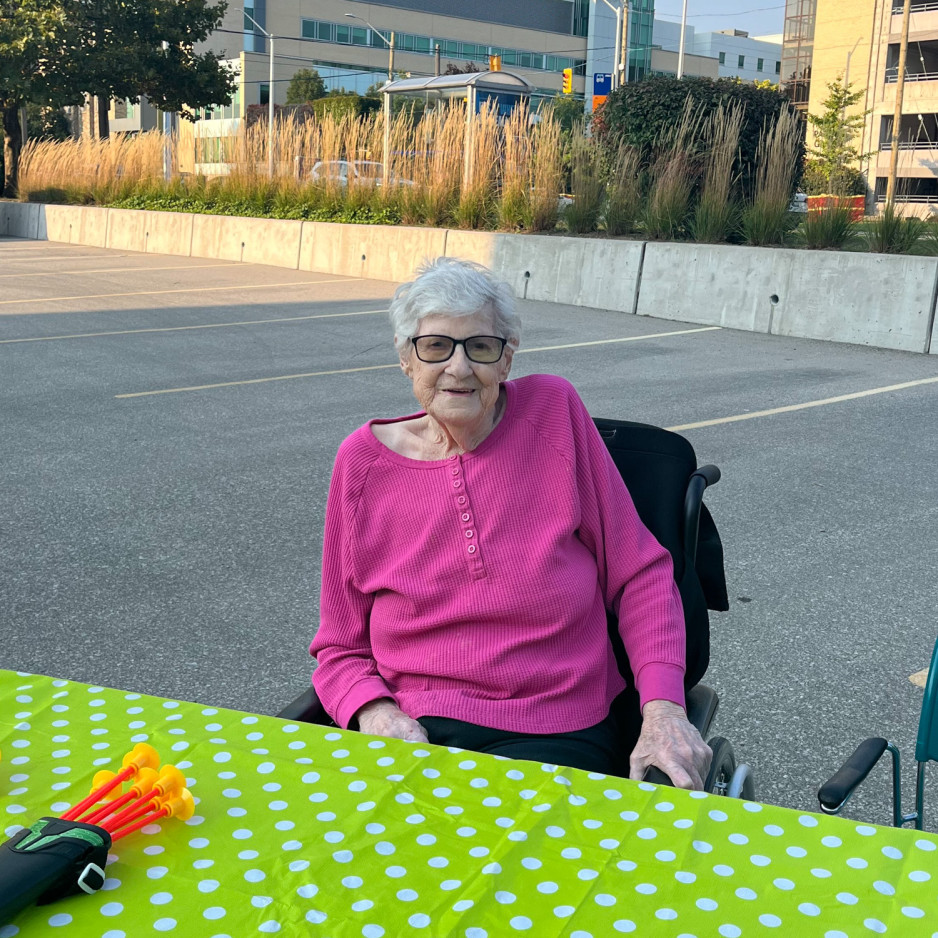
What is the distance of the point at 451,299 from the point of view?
2430 mm

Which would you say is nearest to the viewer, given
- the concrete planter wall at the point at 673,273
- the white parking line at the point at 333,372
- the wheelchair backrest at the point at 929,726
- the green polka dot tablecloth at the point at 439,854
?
the green polka dot tablecloth at the point at 439,854

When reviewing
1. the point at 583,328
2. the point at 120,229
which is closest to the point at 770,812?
the point at 583,328

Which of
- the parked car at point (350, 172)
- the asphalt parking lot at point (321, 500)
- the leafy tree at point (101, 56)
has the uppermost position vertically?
the leafy tree at point (101, 56)

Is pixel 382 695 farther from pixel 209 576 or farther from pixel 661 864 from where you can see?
pixel 209 576

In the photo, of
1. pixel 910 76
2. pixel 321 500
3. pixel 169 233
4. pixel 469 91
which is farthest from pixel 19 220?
pixel 910 76

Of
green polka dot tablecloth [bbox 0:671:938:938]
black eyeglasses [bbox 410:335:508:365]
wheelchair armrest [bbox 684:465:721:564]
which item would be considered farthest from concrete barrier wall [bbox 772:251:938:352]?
green polka dot tablecloth [bbox 0:671:938:938]

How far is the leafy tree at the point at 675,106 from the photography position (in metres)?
15.1

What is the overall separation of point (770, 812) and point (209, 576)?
358 cm

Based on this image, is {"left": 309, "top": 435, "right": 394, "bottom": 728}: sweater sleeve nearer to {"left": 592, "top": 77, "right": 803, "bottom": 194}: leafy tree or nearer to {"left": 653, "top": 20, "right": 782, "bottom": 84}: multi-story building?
{"left": 592, "top": 77, "right": 803, "bottom": 194}: leafy tree

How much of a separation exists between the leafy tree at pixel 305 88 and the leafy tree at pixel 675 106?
55217 millimetres

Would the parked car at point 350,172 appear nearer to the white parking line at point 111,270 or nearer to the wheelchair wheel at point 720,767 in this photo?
the white parking line at point 111,270

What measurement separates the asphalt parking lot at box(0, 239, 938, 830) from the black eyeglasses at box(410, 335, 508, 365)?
1.54m

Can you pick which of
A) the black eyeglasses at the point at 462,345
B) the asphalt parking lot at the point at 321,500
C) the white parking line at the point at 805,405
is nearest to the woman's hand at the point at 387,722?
the black eyeglasses at the point at 462,345

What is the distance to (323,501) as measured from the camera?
5.84 meters
